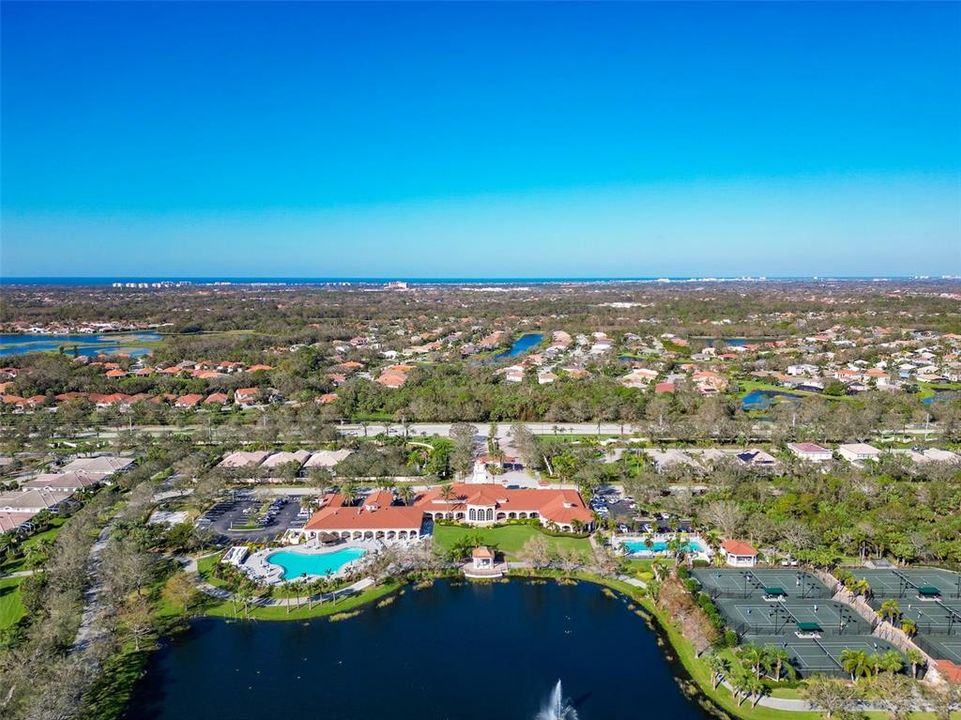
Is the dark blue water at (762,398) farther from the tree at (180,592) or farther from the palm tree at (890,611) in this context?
the tree at (180,592)

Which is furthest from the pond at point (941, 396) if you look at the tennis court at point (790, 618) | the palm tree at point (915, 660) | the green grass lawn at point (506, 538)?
the green grass lawn at point (506, 538)

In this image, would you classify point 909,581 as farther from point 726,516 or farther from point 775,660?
point 775,660

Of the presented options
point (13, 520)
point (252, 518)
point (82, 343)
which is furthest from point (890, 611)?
point (82, 343)

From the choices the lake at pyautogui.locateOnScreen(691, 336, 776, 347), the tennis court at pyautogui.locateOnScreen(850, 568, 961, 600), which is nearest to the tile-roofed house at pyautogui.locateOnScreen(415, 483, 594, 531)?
the tennis court at pyautogui.locateOnScreen(850, 568, 961, 600)

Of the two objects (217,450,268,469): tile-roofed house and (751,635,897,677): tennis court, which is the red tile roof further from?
(217,450,268,469): tile-roofed house

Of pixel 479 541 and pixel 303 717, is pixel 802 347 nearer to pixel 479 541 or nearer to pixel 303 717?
pixel 479 541

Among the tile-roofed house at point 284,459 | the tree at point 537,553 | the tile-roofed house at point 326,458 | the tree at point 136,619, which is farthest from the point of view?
the tile-roofed house at point 326,458
